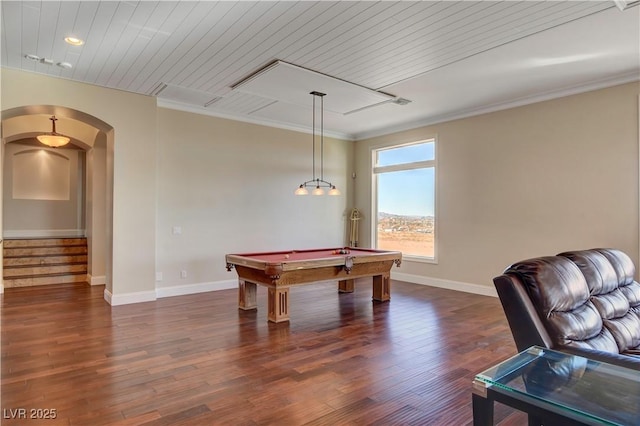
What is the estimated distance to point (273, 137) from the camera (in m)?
7.41

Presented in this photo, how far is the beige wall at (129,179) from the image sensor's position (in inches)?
209

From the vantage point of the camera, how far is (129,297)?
5.52 metres

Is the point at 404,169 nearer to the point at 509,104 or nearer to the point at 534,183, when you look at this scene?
the point at 509,104

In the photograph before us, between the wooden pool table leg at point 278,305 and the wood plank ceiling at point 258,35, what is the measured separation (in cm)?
276

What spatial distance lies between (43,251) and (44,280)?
0.88 metres

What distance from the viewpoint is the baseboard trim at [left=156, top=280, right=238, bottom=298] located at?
19.8ft

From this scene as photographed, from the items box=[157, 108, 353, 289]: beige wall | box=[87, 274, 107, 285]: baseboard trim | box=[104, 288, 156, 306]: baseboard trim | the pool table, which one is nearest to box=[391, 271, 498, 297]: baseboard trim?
the pool table

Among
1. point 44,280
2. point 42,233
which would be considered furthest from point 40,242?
point 42,233

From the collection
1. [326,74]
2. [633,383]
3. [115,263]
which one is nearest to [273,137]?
[326,74]

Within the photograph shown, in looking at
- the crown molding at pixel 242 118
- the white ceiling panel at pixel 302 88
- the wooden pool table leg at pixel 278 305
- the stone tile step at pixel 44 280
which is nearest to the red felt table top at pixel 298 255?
the wooden pool table leg at pixel 278 305

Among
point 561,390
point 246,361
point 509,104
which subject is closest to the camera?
point 561,390

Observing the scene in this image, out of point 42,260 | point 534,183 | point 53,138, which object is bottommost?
point 42,260

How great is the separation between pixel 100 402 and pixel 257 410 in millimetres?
1115

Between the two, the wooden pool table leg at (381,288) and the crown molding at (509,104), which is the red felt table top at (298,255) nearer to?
the wooden pool table leg at (381,288)
